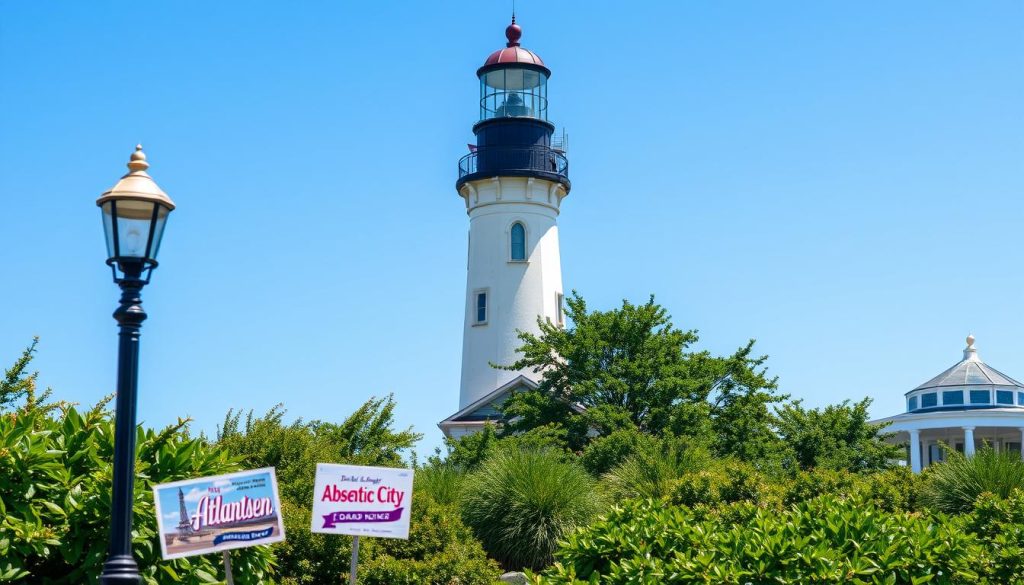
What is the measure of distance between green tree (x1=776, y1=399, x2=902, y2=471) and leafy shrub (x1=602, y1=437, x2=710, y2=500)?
8251mm

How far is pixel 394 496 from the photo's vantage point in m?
12.7

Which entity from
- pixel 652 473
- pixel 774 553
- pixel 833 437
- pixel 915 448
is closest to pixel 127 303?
pixel 774 553

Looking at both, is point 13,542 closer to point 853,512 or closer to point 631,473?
point 853,512

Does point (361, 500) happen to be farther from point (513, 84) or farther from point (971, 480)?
point (513, 84)

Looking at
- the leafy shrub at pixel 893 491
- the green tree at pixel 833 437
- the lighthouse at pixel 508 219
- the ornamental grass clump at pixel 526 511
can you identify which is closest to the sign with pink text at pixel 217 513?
the ornamental grass clump at pixel 526 511

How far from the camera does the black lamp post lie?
9.29 metres

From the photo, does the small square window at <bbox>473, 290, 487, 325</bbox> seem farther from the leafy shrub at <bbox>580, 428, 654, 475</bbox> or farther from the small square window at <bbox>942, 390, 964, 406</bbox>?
the small square window at <bbox>942, 390, 964, 406</bbox>

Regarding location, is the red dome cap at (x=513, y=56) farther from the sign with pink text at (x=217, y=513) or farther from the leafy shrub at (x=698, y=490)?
the sign with pink text at (x=217, y=513)

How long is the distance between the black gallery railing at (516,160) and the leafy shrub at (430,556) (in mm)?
24720

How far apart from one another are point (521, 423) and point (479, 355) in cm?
853

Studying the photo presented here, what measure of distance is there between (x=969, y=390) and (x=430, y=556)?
39.0m

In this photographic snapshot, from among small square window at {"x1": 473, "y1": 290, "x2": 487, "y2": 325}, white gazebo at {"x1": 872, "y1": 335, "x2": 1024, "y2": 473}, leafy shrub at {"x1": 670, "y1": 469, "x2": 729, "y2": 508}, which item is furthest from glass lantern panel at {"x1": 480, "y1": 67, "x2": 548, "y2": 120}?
leafy shrub at {"x1": 670, "y1": 469, "x2": 729, "y2": 508}

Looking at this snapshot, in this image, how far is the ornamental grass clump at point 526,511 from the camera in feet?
60.2

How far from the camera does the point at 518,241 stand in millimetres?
41156
